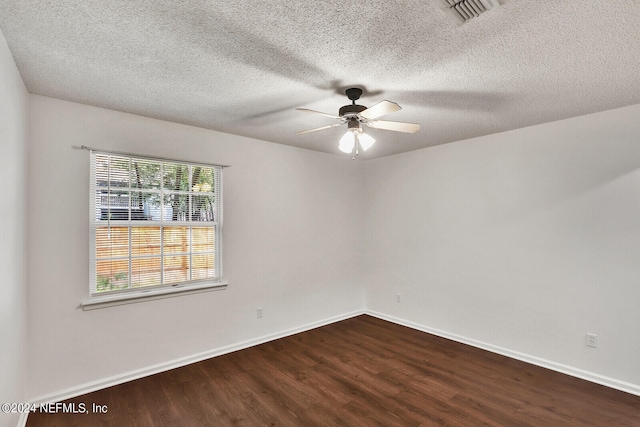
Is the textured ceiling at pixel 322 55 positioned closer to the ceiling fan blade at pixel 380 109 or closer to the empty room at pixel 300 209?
the empty room at pixel 300 209

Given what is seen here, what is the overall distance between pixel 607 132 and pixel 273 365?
393 cm

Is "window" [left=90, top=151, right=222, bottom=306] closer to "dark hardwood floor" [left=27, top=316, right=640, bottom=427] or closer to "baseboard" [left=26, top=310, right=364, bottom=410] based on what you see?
"baseboard" [left=26, top=310, right=364, bottom=410]

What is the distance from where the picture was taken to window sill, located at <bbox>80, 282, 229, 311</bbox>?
9.35 feet

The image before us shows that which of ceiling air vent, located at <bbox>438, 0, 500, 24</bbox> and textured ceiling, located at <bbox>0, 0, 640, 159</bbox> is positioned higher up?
textured ceiling, located at <bbox>0, 0, 640, 159</bbox>

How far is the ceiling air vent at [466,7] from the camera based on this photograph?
140cm

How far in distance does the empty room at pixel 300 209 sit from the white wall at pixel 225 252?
19mm

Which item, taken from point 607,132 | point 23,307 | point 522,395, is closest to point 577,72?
Answer: point 607,132

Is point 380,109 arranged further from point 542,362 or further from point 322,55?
point 542,362

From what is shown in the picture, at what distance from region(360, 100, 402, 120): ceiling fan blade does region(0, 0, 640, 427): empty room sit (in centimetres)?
2

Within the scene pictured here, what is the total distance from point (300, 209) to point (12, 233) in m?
2.97

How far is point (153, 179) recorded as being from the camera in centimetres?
323

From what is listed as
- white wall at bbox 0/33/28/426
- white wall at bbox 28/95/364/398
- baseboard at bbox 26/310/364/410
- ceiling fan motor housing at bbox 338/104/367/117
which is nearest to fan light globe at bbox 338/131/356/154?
ceiling fan motor housing at bbox 338/104/367/117

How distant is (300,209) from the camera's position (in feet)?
14.7

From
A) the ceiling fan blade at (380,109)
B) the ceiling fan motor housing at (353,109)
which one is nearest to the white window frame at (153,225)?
the ceiling fan motor housing at (353,109)
